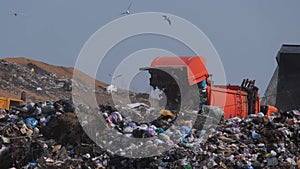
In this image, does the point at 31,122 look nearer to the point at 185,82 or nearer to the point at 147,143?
the point at 147,143

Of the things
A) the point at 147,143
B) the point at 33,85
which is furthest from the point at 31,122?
the point at 33,85

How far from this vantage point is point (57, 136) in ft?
24.2

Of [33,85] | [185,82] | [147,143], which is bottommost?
[147,143]

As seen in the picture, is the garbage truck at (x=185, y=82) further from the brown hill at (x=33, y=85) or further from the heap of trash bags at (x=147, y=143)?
the brown hill at (x=33, y=85)

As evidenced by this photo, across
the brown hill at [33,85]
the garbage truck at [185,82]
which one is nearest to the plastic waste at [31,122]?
the garbage truck at [185,82]

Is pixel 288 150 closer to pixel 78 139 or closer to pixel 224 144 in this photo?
pixel 224 144

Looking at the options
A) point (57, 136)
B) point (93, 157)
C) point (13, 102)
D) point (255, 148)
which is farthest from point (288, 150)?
point (13, 102)

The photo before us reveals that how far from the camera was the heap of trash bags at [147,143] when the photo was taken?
6.84m

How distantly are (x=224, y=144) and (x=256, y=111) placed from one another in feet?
10.9

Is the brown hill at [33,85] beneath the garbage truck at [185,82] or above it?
above

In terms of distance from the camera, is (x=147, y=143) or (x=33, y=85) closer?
(x=147, y=143)

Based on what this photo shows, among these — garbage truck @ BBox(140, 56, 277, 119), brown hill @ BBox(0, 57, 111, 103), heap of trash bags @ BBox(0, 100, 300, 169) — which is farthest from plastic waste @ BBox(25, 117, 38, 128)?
brown hill @ BBox(0, 57, 111, 103)

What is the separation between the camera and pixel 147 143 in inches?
281

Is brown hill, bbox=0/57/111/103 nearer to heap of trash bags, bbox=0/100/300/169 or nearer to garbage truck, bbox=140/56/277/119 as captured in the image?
garbage truck, bbox=140/56/277/119
